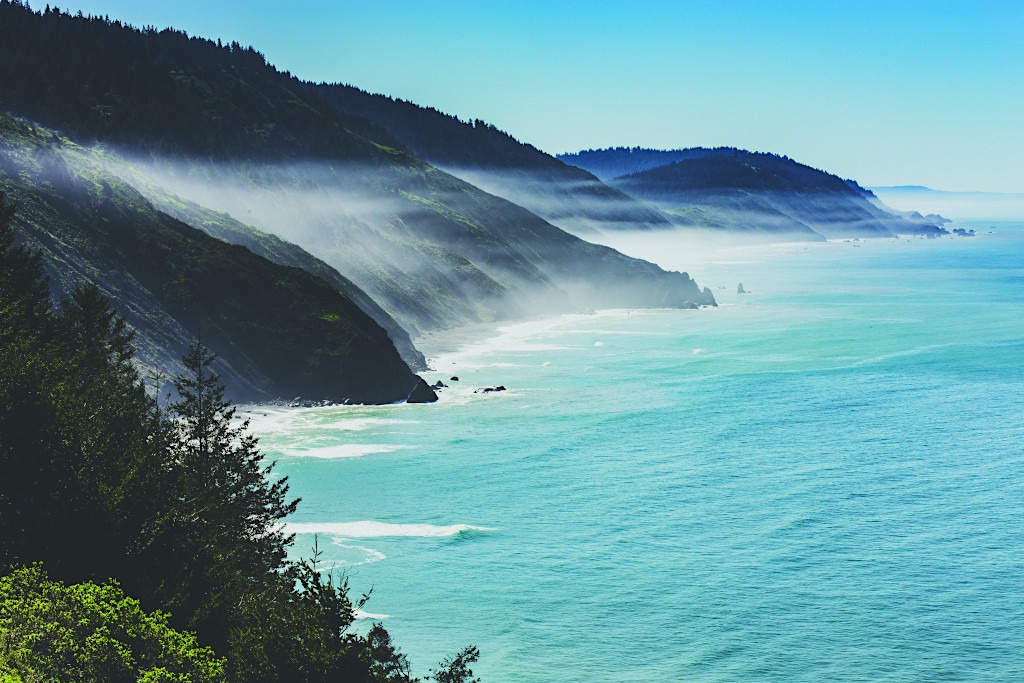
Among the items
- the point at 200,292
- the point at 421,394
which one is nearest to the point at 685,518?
the point at 421,394

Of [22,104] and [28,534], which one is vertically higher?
[22,104]

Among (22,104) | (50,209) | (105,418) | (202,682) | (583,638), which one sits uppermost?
(22,104)

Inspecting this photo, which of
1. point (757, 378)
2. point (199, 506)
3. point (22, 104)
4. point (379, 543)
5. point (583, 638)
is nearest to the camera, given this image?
point (199, 506)

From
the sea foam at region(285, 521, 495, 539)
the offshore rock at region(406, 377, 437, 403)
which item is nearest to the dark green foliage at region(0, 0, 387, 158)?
the offshore rock at region(406, 377, 437, 403)

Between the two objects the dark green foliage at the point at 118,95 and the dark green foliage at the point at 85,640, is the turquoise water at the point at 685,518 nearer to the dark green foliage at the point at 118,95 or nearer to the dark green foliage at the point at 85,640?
the dark green foliage at the point at 85,640

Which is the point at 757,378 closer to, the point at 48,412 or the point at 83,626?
the point at 48,412

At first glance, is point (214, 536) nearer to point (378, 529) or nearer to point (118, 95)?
point (378, 529)

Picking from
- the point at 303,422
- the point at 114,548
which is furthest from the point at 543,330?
the point at 114,548
